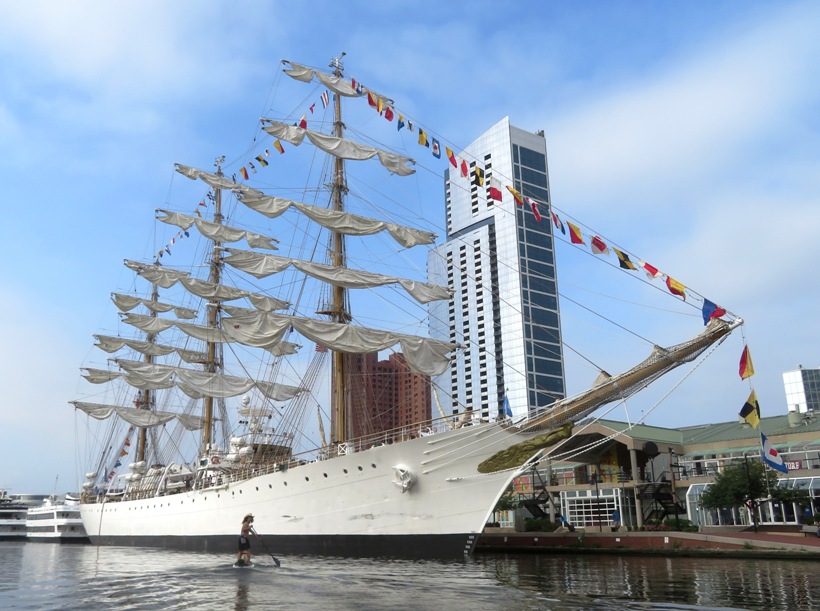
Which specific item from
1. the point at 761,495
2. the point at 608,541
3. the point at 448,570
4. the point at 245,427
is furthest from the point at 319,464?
the point at 761,495

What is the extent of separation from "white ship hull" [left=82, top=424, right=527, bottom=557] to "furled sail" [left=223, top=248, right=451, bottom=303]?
31.8 ft

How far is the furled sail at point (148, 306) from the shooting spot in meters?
54.7

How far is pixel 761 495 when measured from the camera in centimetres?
3177

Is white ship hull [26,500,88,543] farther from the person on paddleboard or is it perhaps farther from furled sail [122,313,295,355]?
the person on paddleboard

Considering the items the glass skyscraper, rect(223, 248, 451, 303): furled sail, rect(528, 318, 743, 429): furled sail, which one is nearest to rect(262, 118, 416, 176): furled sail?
rect(223, 248, 451, 303): furled sail

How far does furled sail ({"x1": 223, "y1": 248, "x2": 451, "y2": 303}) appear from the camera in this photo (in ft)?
114

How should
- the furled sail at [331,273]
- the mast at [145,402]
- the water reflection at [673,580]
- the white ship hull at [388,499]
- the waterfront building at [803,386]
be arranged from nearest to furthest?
1. the water reflection at [673,580]
2. the white ship hull at [388,499]
3. the furled sail at [331,273]
4. the mast at [145,402]
5. the waterfront building at [803,386]

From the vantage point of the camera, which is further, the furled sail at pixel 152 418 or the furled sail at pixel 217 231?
the furled sail at pixel 152 418

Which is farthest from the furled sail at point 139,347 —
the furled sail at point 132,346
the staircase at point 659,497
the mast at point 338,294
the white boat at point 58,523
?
the staircase at point 659,497

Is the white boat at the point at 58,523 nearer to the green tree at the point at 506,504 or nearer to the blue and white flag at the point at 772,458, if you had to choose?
the green tree at the point at 506,504

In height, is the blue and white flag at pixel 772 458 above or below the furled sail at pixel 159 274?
below

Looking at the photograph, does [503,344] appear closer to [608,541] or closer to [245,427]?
[245,427]

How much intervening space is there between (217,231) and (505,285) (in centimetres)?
7650

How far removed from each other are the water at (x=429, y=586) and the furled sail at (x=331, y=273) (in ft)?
48.1
